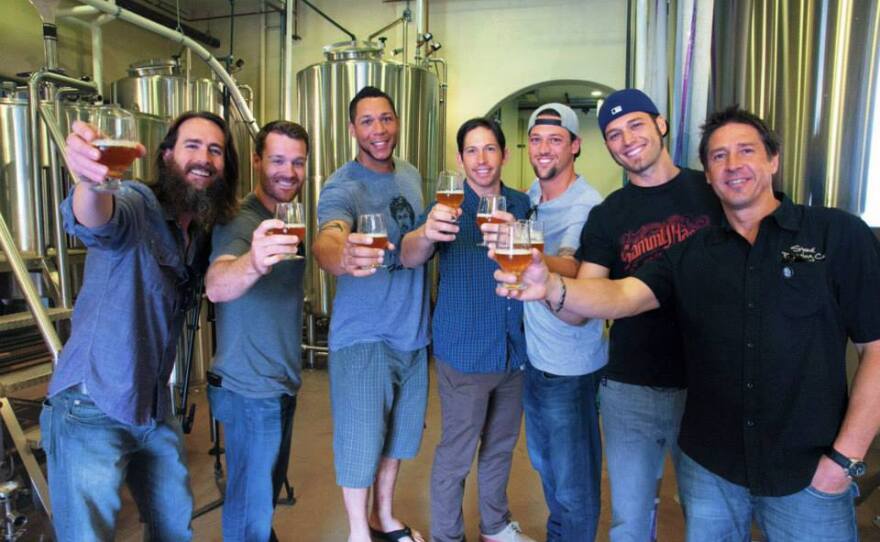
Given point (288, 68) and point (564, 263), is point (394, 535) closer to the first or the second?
point (564, 263)

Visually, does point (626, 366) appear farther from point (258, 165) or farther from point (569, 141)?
point (258, 165)

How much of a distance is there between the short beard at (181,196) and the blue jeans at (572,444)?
4.33 ft

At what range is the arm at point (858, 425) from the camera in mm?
1304

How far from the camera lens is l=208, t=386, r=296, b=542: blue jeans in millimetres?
1937

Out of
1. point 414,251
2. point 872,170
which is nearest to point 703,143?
point 414,251

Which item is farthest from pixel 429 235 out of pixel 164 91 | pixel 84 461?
pixel 164 91

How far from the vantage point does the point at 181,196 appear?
66.4 inches

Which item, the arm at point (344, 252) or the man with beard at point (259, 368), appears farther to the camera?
the man with beard at point (259, 368)

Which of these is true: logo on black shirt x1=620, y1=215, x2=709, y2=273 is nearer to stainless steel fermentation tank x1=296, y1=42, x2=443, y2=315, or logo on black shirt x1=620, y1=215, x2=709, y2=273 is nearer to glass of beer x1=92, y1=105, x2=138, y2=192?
glass of beer x1=92, y1=105, x2=138, y2=192

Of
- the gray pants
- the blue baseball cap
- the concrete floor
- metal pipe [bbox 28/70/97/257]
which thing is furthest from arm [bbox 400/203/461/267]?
metal pipe [bbox 28/70/97/257]

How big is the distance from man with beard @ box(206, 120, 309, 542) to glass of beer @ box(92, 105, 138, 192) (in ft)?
1.90

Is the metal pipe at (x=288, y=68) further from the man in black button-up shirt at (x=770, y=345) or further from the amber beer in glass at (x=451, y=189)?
the man in black button-up shirt at (x=770, y=345)

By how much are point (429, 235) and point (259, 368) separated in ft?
2.52

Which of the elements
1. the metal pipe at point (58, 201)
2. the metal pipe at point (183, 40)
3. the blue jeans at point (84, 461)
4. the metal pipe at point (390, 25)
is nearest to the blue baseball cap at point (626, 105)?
the blue jeans at point (84, 461)
